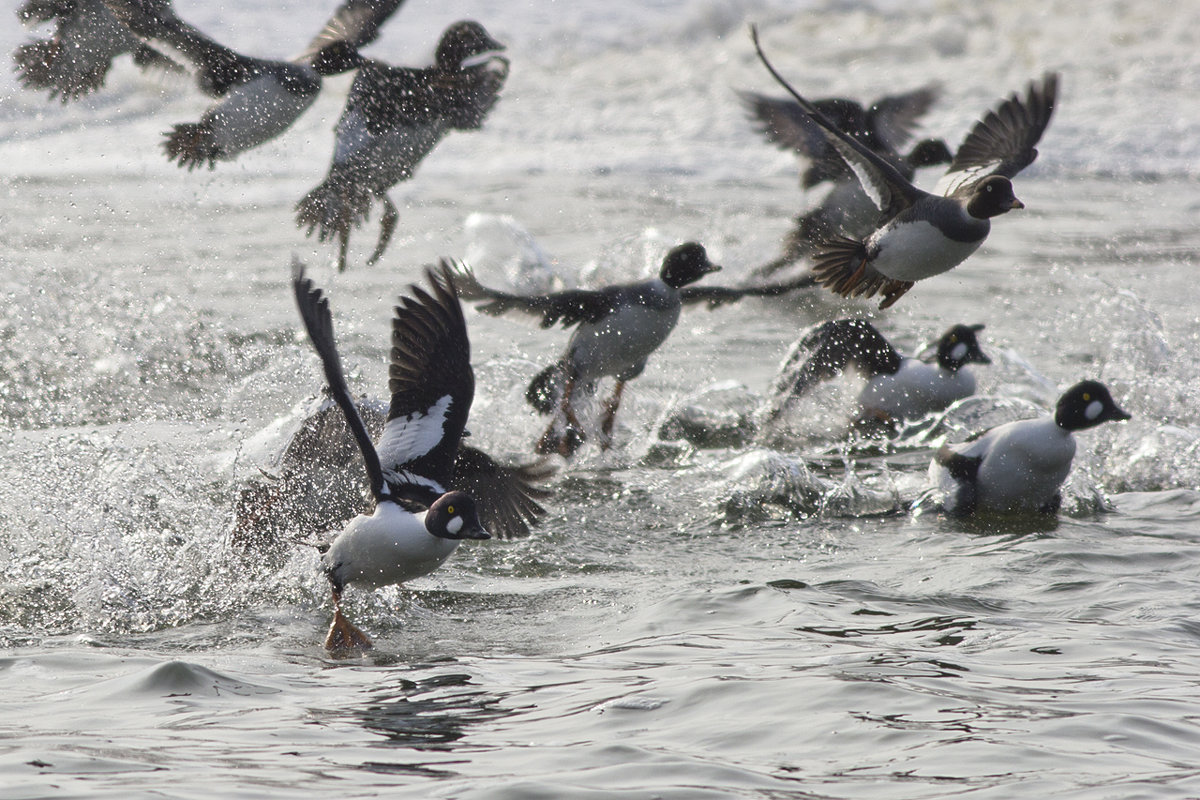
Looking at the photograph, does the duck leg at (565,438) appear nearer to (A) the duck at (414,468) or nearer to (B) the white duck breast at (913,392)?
(B) the white duck breast at (913,392)

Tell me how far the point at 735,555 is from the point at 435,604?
4.45 feet

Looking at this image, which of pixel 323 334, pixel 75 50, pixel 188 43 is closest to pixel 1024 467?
pixel 323 334

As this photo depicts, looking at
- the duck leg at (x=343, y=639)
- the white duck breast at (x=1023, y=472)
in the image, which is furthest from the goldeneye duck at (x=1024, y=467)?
the duck leg at (x=343, y=639)

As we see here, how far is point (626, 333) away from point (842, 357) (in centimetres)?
139

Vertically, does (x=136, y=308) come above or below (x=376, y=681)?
above

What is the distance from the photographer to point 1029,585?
17.4 feet

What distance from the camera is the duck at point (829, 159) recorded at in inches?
355

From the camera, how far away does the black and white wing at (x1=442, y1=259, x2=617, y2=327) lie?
7309 mm

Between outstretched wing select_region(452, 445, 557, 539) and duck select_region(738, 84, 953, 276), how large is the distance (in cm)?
367

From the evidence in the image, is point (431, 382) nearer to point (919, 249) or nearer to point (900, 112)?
point (919, 249)

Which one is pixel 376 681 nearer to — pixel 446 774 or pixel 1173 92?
pixel 446 774

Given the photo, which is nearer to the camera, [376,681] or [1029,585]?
[376,681]

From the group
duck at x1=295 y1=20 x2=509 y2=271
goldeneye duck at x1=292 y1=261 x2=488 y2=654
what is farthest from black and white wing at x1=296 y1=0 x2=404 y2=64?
goldeneye duck at x1=292 y1=261 x2=488 y2=654

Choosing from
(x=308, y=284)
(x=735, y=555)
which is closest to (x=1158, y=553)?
(x=735, y=555)
